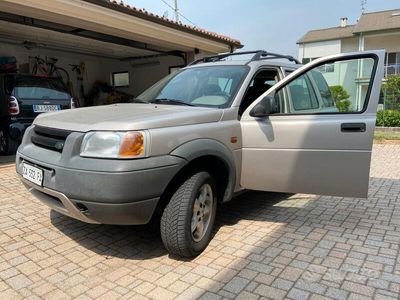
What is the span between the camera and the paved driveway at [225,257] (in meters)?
2.60

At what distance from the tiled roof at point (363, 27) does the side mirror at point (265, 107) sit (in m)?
24.3

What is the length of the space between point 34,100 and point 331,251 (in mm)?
6247

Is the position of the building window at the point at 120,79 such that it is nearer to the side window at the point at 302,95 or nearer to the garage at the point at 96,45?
the garage at the point at 96,45

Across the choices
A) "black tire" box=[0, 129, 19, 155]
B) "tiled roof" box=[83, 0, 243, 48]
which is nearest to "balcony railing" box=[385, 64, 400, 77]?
"tiled roof" box=[83, 0, 243, 48]

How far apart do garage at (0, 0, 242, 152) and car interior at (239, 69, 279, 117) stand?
4624 mm

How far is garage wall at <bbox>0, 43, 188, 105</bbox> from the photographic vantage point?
12946 millimetres

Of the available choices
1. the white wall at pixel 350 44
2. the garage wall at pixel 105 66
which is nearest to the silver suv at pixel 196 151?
the garage wall at pixel 105 66

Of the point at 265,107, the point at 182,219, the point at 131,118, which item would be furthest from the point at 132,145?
the point at 265,107

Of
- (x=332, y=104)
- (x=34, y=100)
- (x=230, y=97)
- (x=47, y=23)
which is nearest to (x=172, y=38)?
(x=47, y=23)

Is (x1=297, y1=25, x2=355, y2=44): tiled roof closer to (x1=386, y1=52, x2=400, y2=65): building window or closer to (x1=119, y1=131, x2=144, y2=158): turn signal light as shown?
(x1=386, y1=52, x2=400, y2=65): building window

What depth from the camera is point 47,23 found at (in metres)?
8.38

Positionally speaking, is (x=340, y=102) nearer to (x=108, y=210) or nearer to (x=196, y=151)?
(x=196, y=151)

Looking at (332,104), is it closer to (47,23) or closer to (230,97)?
(230,97)

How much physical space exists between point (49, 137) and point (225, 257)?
1877 mm
